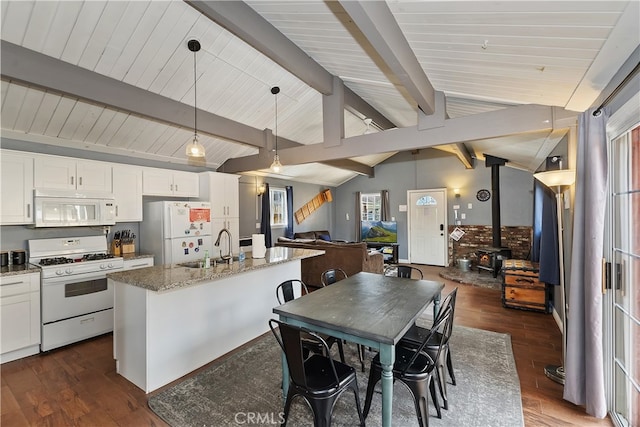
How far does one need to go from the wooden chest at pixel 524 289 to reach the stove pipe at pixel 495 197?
89.5 inches

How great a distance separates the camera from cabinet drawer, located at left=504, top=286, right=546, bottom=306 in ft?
13.2

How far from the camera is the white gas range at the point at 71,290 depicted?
3039 mm

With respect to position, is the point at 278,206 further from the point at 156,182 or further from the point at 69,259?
the point at 69,259

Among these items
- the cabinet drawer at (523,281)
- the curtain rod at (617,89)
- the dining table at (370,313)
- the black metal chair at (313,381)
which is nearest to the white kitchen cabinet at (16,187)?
the dining table at (370,313)

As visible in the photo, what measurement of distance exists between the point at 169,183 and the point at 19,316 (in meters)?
2.40

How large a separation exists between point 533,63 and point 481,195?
18.9 feet

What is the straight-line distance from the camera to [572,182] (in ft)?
8.09

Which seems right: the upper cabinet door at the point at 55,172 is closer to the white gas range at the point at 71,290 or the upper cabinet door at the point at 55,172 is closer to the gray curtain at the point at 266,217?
the white gas range at the point at 71,290

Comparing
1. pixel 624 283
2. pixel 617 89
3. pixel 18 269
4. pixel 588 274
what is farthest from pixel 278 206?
pixel 617 89

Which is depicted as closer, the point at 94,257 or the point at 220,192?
the point at 94,257

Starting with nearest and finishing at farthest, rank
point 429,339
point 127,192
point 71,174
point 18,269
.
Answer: point 429,339 < point 18,269 < point 71,174 < point 127,192

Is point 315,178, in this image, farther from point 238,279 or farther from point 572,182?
point 572,182

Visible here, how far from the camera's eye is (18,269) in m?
2.96

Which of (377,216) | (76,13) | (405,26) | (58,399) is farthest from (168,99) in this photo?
(377,216)
